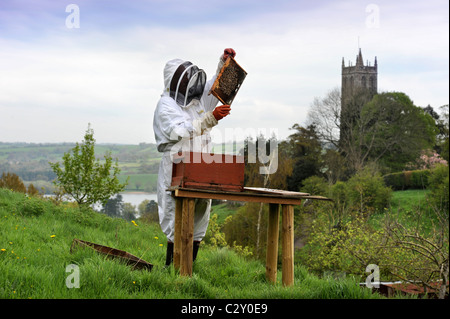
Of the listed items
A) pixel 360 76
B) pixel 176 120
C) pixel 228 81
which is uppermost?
pixel 360 76

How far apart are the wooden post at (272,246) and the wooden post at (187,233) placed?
1102 mm

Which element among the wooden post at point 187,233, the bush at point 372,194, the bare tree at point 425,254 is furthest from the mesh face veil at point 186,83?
the bush at point 372,194

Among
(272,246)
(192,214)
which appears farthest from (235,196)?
(272,246)

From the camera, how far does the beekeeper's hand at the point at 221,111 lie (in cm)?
520

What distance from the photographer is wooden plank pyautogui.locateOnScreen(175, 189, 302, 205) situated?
4715 mm

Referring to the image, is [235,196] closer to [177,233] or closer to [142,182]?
[177,233]

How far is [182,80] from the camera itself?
18.7 ft

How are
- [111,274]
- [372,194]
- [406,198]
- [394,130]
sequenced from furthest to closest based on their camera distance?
[394,130]
[406,198]
[372,194]
[111,274]

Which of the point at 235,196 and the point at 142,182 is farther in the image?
the point at 142,182

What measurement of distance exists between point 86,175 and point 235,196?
10357mm

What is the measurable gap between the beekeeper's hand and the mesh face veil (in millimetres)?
663

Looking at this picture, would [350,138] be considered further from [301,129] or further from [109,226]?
[109,226]

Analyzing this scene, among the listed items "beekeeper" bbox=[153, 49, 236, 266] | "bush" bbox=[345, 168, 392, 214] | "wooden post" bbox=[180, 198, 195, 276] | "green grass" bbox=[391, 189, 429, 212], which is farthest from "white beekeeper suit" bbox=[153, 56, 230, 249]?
"green grass" bbox=[391, 189, 429, 212]
